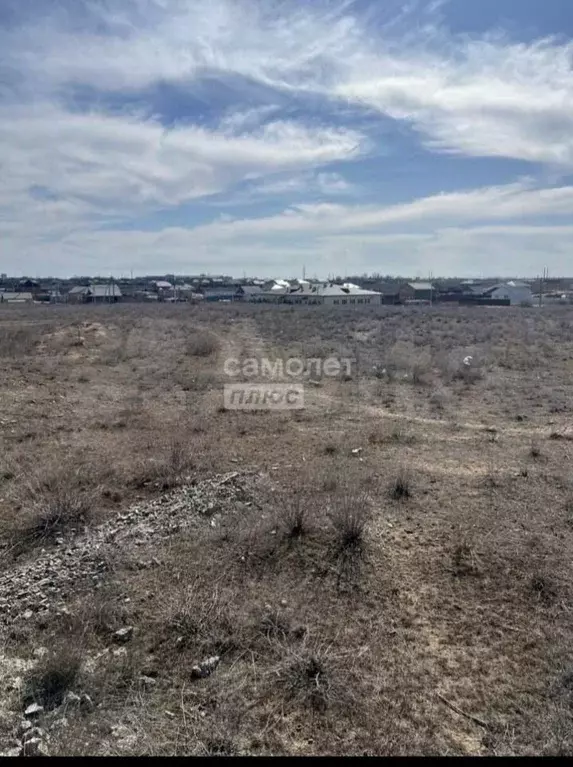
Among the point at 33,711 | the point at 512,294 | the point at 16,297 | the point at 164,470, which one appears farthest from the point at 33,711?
the point at 512,294

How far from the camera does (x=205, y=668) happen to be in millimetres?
3402

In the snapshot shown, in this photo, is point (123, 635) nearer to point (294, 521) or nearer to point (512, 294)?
point (294, 521)

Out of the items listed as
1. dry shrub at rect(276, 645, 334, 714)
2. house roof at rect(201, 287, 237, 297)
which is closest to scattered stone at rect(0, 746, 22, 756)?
dry shrub at rect(276, 645, 334, 714)

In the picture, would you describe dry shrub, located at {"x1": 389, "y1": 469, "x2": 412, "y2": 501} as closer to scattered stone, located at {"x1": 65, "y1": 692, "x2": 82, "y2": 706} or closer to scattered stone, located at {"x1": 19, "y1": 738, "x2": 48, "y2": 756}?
scattered stone, located at {"x1": 65, "y1": 692, "x2": 82, "y2": 706}

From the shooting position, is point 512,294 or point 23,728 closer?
point 23,728

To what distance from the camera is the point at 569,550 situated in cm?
483

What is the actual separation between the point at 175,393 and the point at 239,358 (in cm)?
555

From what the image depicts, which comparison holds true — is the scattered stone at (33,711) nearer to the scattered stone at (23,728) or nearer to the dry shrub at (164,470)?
the scattered stone at (23,728)

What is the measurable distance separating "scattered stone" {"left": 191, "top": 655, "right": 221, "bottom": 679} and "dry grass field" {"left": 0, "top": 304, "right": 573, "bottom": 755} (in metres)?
0.01

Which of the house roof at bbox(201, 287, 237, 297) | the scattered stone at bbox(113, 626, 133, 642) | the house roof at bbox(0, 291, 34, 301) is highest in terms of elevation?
the house roof at bbox(201, 287, 237, 297)

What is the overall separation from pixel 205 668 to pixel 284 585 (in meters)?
1.07

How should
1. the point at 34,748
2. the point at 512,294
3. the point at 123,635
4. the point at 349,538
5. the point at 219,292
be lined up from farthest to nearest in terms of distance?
the point at 219,292 < the point at 512,294 < the point at 349,538 < the point at 123,635 < the point at 34,748

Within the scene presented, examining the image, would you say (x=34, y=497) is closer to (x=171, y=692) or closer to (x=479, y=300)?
(x=171, y=692)

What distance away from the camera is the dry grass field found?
3.02 metres
